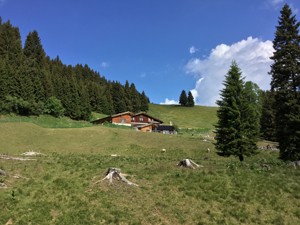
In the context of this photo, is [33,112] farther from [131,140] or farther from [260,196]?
[260,196]

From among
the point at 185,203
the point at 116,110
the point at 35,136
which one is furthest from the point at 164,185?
the point at 116,110

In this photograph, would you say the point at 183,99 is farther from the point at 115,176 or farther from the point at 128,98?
the point at 115,176

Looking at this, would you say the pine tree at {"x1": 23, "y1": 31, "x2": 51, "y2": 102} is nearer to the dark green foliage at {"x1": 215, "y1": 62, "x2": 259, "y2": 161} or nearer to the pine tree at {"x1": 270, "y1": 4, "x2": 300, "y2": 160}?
the dark green foliage at {"x1": 215, "y1": 62, "x2": 259, "y2": 161}

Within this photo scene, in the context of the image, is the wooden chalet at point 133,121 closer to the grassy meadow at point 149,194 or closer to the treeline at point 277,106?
the treeline at point 277,106

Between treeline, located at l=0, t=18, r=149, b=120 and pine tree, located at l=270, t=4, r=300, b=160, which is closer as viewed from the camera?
pine tree, located at l=270, t=4, r=300, b=160

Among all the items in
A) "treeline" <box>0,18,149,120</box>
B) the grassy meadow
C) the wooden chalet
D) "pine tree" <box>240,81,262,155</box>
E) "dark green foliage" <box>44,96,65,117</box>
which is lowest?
the grassy meadow

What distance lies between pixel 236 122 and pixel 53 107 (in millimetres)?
69568

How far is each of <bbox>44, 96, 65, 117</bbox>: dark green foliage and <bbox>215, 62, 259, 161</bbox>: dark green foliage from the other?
6632 centimetres

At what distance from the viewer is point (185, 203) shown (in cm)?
1591

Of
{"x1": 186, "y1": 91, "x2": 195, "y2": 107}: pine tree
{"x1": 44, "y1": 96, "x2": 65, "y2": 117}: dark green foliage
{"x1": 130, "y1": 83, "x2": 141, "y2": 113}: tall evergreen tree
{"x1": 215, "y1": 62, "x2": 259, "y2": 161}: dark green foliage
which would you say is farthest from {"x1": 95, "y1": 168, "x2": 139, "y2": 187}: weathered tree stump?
{"x1": 186, "y1": 91, "x2": 195, "y2": 107}: pine tree

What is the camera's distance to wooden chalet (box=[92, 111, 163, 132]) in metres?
94.9

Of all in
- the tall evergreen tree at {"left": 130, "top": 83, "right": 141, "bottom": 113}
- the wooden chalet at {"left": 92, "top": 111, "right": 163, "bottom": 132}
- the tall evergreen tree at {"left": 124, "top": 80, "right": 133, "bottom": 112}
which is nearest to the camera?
the wooden chalet at {"left": 92, "top": 111, "right": 163, "bottom": 132}

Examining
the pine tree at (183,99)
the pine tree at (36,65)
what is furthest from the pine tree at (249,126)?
the pine tree at (183,99)

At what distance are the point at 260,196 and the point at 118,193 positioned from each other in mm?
7715
